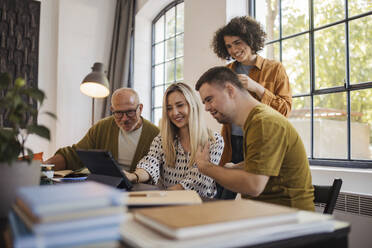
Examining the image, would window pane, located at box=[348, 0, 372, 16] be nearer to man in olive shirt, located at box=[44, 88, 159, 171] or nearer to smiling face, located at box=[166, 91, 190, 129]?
smiling face, located at box=[166, 91, 190, 129]

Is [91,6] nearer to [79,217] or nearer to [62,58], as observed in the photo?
[62,58]

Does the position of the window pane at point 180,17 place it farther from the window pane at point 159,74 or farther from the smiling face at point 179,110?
the smiling face at point 179,110

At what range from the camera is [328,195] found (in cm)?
129

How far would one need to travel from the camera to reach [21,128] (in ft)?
2.37

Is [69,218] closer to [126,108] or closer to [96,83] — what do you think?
[126,108]

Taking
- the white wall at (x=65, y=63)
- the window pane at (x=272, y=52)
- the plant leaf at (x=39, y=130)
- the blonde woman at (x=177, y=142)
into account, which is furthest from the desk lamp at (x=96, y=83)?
the plant leaf at (x=39, y=130)

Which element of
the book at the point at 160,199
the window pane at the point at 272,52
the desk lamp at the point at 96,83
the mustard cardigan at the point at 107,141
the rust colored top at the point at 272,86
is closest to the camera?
the book at the point at 160,199

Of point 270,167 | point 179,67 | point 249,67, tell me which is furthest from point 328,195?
point 179,67

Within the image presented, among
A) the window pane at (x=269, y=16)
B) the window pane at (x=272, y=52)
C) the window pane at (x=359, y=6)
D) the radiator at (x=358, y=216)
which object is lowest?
the radiator at (x=358, y=216)

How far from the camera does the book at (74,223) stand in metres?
0.44

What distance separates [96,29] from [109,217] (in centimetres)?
474

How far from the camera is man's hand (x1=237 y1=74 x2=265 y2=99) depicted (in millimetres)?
1705

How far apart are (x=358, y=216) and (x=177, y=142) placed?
1204 millimetres

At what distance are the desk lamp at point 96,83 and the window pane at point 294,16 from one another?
6.64 ft
